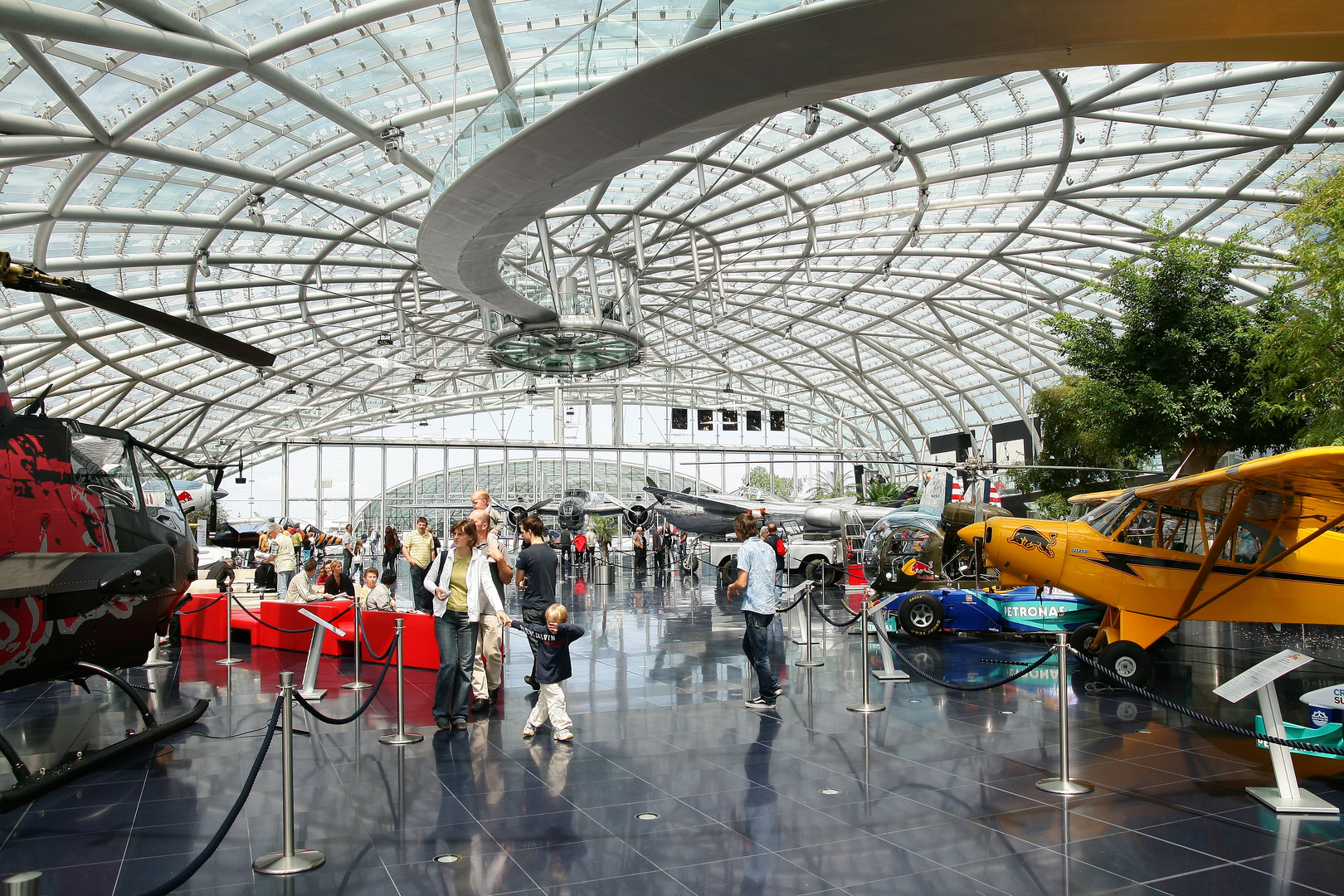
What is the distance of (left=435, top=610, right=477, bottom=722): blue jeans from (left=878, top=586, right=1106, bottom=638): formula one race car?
7.64 metres

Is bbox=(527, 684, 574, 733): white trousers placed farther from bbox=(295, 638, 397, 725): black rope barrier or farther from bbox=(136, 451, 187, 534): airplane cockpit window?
bbox=(136, 451, 187, 534): airplane cockpit window

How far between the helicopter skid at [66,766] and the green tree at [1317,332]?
55.6 feet

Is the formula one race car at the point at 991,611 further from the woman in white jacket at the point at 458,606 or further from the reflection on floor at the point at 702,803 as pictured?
the woman in white jacket at the point at 458,606

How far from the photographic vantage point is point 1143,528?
11.0 m

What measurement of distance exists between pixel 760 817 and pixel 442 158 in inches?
732

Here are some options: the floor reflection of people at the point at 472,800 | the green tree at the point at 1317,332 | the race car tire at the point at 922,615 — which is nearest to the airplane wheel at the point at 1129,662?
the race car tire at the point at 922,615

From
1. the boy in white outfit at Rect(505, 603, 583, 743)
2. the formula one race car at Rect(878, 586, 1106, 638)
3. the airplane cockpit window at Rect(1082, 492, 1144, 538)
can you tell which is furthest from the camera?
the formula one race car at Rect(878, 586, 1106, 638)

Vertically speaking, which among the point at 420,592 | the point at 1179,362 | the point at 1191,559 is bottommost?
the point at 420,592

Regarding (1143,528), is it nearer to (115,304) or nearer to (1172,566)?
(1172,566)

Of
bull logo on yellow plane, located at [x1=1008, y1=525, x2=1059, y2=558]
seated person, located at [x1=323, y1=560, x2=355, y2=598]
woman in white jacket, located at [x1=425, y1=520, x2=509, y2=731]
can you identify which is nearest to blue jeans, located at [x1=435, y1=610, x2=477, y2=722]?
woman in white jacket, located at [x1=425, y1=520, x2=509, y2=731]

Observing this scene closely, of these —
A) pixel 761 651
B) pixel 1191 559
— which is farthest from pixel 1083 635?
pixel 761 651

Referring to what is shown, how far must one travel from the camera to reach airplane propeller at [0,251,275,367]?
6996 mm

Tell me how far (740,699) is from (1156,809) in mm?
4782

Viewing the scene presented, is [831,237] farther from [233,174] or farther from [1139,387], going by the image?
[233,174]
